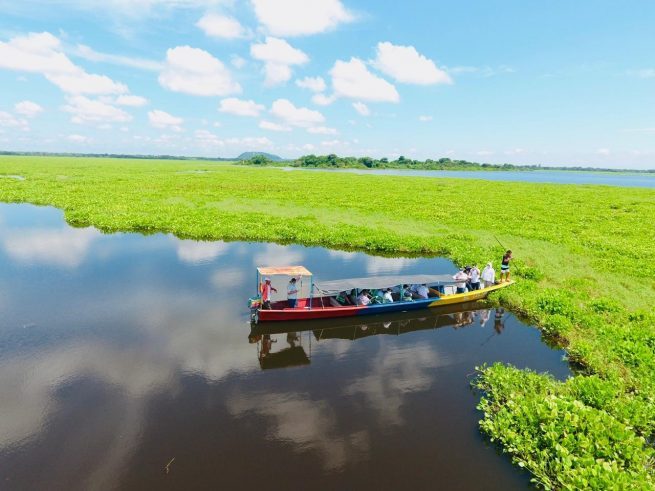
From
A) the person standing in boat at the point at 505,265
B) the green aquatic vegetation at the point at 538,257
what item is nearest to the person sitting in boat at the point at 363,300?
the green aquatic vegetation at the point at 538,257

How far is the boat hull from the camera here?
1962cm

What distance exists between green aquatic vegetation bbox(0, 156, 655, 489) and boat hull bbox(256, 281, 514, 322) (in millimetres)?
3375

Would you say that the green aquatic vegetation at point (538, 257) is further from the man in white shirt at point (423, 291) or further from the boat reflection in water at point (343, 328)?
the man in white shirt at point (423, 291)

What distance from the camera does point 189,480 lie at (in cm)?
1025

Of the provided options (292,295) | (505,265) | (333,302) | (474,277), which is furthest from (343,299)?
(505,265)

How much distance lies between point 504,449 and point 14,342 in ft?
66.8

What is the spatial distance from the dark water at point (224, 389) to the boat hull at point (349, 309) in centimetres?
59

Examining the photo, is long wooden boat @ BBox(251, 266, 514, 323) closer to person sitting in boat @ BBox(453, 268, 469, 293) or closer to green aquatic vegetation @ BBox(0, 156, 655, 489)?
person sitting in boat @ BBox(453, 268, 469, 293)

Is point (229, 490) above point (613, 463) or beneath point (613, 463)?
beneath

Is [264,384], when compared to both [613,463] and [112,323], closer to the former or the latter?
[112,323]

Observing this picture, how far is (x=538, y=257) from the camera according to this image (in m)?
31.9

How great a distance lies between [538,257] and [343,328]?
2104 cm

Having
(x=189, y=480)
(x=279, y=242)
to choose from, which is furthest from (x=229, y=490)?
(x=279, y=242)

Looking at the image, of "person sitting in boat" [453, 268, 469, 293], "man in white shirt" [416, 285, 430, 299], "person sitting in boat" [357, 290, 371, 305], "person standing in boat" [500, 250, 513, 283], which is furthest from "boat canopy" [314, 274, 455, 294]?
"person standing in boat" [500, 250, 513, 283]
